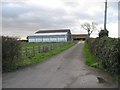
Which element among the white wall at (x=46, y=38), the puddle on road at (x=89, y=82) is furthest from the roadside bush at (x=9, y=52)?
the white wall at (x=46, y=38)

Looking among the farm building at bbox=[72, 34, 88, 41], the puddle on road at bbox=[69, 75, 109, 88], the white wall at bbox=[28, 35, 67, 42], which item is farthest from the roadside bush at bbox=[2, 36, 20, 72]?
the farm building at bbox=[72, 34, 88, 41]

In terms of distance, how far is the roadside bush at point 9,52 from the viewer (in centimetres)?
1241

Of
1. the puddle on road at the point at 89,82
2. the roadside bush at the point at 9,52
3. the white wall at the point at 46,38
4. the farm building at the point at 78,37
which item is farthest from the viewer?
the farm building at the point at 78,37

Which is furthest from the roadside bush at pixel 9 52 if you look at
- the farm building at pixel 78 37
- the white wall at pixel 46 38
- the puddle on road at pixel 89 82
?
the farm building at pixel 78 37

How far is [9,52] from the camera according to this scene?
41.6ft

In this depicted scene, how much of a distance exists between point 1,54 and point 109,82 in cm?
574

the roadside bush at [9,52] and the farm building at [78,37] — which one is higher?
the roadside bush at [9,52]

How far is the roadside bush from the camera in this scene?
12.4 m

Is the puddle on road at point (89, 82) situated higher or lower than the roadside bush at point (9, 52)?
lower

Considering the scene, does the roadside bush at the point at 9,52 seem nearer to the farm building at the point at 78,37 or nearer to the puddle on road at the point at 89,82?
the puddle on road at the point at 89,82

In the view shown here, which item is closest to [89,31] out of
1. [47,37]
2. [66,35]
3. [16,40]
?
[66,35]

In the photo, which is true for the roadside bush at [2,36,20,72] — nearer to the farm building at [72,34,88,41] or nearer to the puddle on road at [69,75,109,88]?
the puddle on road at [69,75,109,88]

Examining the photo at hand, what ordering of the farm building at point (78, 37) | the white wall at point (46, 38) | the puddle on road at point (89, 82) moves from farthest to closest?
the farm building at point (78, 37), the white wall at point (46, 38), the puddle on road at point (89, 82)

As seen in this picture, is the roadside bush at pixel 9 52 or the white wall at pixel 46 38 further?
the white wall at pixel 46 38
